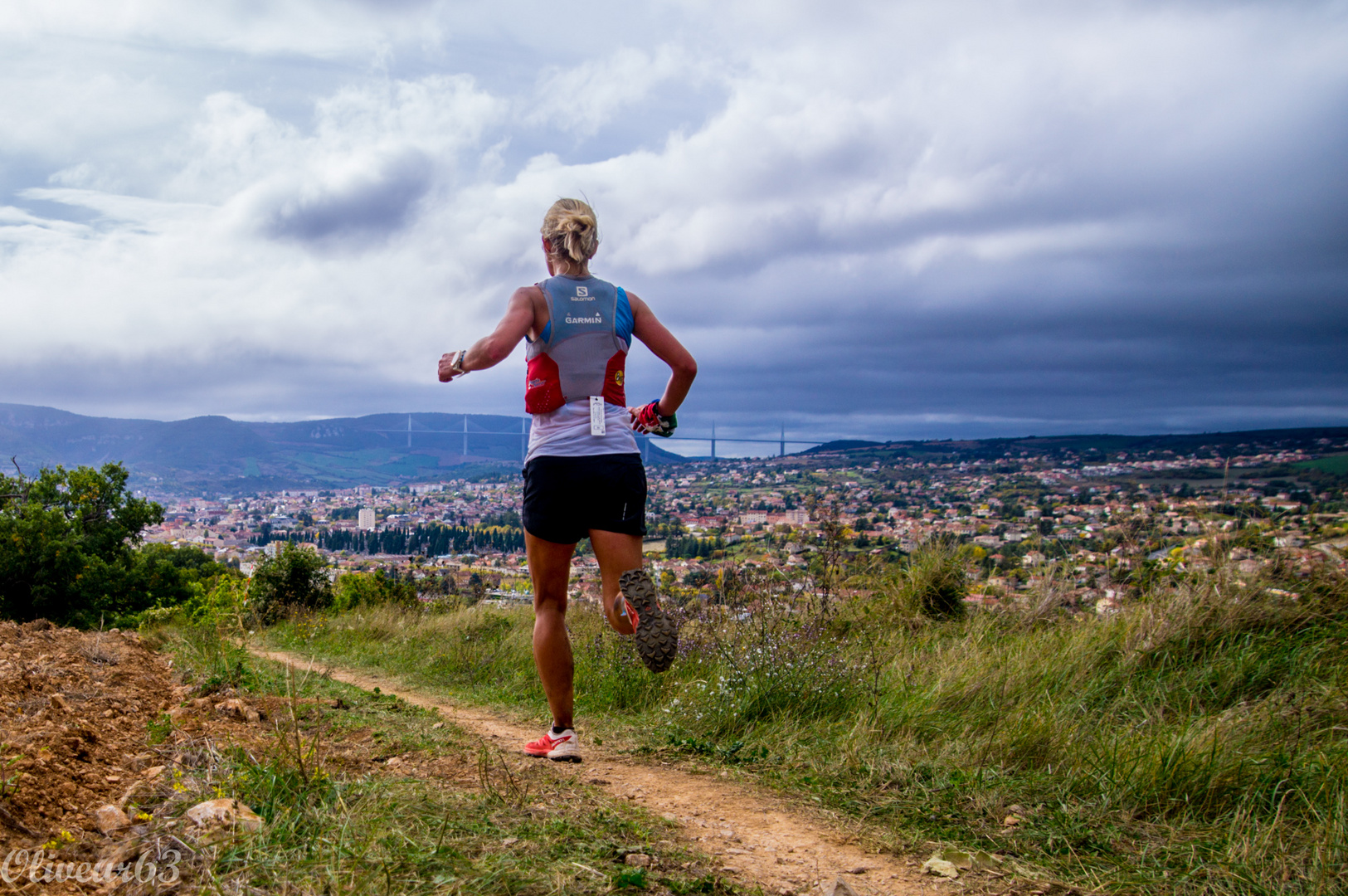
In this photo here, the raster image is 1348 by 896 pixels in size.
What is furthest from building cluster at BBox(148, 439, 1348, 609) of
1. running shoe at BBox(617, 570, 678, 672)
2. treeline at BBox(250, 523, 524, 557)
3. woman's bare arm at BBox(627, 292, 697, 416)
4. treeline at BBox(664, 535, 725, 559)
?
running shoe at BBox(617, 570, 678, 672)

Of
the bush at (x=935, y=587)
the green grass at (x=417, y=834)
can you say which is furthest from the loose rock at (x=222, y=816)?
the bush at (x=935, y=587)

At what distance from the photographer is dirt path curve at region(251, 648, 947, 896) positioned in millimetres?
2371

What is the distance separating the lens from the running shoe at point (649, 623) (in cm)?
346

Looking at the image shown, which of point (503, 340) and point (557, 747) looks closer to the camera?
point (503, 340)

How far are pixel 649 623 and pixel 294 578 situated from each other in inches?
563

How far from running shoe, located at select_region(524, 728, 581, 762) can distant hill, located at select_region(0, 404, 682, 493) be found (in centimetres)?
5389

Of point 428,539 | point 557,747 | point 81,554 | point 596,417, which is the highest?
point 596,417

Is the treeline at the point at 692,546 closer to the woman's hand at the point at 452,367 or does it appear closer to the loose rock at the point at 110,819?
the woman's hand at the point at 452,367

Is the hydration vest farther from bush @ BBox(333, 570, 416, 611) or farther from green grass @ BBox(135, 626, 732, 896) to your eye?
bush @ BBox(333, 570, 416, 611)

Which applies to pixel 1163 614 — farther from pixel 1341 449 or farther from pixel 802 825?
pixel 1341 449

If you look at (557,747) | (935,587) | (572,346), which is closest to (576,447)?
(572,346)

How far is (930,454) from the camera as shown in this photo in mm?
25375

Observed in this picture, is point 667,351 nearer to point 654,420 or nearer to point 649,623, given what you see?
point 654,420

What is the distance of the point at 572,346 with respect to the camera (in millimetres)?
3576
